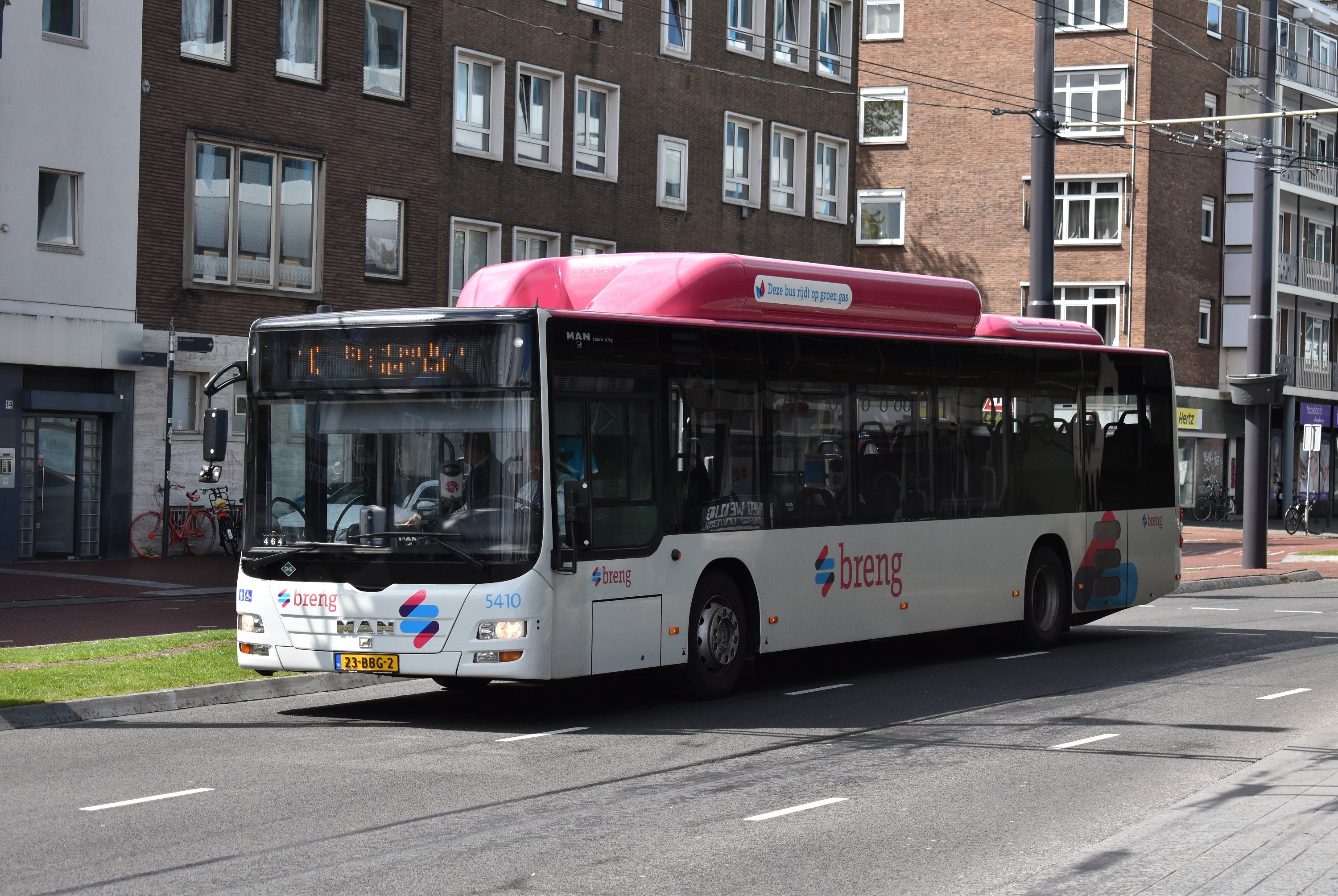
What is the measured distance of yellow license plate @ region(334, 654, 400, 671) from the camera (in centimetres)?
1116

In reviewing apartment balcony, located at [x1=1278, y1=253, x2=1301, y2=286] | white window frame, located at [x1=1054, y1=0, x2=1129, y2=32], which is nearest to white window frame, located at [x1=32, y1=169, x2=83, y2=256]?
white window frame, located at [x1=1054, y1=0, x2=1129, y2=32]

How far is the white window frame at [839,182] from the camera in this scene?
4194 centimetres

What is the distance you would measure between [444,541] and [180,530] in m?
17.8

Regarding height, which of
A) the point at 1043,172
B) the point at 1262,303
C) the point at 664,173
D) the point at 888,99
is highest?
the point at 888,99

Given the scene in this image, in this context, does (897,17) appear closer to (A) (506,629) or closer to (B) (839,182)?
(B) (839,182)

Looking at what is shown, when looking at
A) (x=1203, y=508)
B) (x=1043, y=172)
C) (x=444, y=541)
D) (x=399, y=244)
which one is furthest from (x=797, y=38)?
(x=444, y=541)

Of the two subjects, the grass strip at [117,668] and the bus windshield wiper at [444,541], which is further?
the grass strip at [117,668]

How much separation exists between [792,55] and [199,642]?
28735 millimetres

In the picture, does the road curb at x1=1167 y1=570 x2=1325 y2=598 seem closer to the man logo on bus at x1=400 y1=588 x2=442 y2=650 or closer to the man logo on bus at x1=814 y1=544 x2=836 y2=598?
the man logo on bus at x1=814 y1=544 x2=836 y2=598

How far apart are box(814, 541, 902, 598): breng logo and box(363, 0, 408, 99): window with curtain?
19523 mm

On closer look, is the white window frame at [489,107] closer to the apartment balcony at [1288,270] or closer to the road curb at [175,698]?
the road curb at [175,698]

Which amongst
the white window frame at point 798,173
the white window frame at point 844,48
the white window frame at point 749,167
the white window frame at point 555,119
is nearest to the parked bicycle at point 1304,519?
the white window frame at point 798,173

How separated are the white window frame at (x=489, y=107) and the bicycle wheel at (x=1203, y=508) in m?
29.6

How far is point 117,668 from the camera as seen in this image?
44.2 feet
